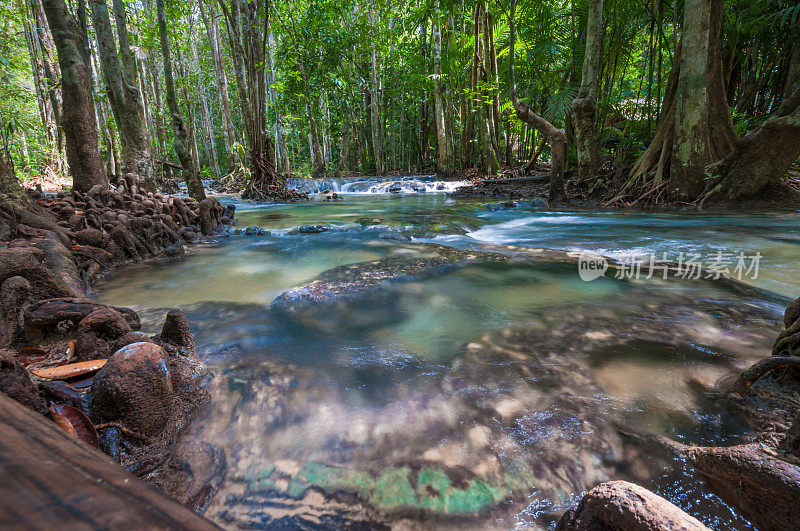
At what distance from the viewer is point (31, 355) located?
1945mm

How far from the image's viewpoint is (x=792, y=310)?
5.85 feet

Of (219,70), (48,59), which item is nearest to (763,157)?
(48,59)

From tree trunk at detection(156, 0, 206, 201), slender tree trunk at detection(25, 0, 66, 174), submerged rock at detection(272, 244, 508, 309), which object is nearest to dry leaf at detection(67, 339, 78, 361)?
submerged rock at detection(272, 244, 508, 309)

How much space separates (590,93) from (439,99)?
995 centimetres

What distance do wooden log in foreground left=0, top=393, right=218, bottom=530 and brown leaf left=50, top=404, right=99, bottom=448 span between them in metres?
1.13

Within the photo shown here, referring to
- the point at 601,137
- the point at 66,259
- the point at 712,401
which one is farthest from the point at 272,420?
the point at 601,137

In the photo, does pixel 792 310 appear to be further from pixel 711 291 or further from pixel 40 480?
pixel 40 480

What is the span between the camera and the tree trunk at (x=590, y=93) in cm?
859

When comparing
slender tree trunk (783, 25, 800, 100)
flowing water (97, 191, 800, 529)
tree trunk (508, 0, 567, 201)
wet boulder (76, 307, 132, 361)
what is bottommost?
flowing water (97, 191, 800, 529)

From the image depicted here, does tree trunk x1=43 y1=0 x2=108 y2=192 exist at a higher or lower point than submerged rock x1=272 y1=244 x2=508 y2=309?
higher

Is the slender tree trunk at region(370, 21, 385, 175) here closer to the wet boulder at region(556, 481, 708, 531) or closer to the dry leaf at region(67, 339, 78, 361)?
the dry leaf at region(67, 339, 78, 361)

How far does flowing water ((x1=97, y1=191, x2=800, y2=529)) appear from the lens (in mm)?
1384

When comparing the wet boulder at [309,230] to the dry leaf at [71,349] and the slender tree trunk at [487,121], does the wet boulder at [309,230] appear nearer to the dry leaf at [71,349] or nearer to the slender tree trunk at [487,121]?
the dry leaf at [71,349]

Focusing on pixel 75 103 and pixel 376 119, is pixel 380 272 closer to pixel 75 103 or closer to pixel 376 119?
pixel 75 103
